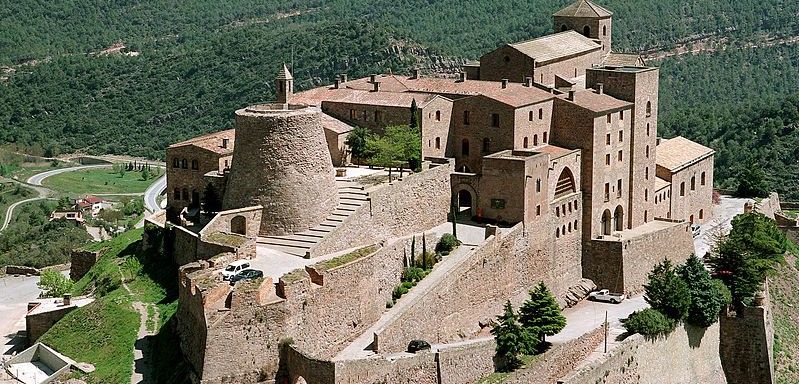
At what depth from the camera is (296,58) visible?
95.5 m

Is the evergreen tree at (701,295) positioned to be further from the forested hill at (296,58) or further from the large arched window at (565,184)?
the forested hill at (296,58)

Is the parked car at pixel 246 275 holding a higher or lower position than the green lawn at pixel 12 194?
higher

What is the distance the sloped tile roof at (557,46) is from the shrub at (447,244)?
10868 millimetres

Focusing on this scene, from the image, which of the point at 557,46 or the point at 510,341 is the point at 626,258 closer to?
the point at 557,46

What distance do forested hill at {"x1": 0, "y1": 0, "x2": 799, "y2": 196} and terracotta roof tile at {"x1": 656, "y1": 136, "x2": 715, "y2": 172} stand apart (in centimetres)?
1571

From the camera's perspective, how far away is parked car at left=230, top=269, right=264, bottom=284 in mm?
38406

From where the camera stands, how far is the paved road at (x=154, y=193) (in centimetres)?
9012

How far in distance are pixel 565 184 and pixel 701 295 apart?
6443 mm

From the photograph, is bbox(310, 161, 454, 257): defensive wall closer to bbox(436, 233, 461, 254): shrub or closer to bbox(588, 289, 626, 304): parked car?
bbox(436, 233, 461, 254): shrub

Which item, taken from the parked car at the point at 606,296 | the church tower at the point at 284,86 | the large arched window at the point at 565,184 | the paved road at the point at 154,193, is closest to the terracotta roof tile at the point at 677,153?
the large arched window at the point at 565,184

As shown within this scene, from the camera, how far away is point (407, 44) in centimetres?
9062

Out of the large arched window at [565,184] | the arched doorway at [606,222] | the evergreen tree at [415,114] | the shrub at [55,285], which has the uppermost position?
the evergreen tree at [415,114]

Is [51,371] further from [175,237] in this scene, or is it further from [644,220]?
[644,220]

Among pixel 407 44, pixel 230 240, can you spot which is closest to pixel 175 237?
pixel 230 240
